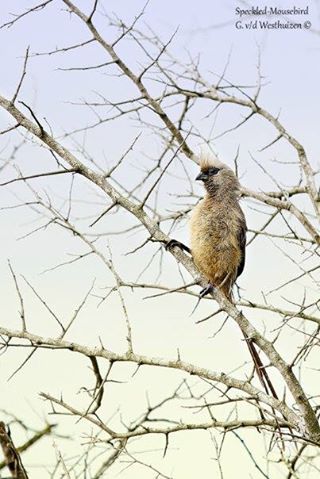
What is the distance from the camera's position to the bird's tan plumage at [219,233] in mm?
7094

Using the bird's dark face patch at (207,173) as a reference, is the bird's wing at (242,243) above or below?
below

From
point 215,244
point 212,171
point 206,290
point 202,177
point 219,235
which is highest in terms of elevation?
point 212,171

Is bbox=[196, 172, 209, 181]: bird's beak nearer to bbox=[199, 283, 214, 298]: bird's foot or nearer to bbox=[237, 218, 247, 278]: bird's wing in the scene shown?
bbox=[237, 218, 247, 278]: bird's wing

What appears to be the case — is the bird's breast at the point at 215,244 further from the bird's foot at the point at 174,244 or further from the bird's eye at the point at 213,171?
the bird's eye at the point at 213,171

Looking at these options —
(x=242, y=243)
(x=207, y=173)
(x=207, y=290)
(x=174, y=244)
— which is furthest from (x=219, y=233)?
(x=207, y=173)

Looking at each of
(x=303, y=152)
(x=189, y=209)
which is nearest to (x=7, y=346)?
(x=189, y=209)

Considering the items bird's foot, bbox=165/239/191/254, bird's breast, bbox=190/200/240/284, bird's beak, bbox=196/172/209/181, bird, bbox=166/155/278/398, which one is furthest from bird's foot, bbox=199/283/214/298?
bird's beak, bbox=196/172/209/181

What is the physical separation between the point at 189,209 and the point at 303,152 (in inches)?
51.1

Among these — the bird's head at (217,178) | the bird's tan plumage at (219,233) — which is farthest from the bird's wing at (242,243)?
the bird's head at (217,178)

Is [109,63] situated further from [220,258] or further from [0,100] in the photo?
[220,258]

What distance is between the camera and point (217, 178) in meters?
7.58

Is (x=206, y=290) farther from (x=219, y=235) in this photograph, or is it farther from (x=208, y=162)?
(x=208, y=162)

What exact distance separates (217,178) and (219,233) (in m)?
0.62

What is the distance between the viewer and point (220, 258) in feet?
23.3
